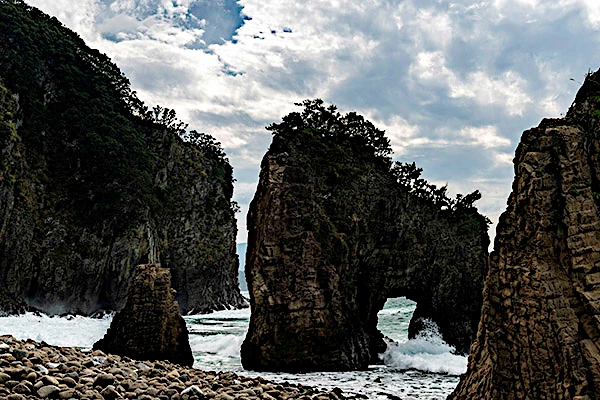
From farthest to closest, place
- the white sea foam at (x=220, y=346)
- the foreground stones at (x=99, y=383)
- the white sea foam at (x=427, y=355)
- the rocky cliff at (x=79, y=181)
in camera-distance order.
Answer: the rocky cliff at (x=79, y=181)
the white sea foam at (x=220, y=346)
the white sea foam at (x=427, y=355)
the foreground stones at (x=99, y=383)

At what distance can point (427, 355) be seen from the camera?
24.6m

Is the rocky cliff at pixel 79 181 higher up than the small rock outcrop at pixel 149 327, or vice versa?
the rocky cliff at pixel 79 181

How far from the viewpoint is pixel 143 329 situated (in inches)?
683

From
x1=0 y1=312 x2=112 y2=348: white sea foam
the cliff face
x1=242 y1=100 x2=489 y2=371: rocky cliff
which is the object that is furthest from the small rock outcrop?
the cliff face

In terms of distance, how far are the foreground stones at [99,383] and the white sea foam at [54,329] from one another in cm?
A: 1616

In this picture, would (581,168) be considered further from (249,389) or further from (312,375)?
→ (312,375)

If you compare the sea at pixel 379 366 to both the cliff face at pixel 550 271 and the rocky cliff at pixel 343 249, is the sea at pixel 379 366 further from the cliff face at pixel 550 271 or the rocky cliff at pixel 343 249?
the cliff face at pixel 550 271

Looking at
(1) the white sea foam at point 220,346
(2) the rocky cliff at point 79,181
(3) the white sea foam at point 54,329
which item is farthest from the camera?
(2) the rocky cliff at point 79,181

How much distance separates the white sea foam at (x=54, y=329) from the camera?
26.9 m

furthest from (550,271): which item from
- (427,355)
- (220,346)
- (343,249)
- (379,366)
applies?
(220,346)

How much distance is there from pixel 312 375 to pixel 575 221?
45.0 ft

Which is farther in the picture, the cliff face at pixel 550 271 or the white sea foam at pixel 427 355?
the white sea foam at pixel 427 355

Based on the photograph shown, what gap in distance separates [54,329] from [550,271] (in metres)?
34.6

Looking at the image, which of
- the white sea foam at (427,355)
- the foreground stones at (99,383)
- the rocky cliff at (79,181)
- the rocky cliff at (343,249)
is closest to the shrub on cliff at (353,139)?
the rocky cliff at (343,249)
